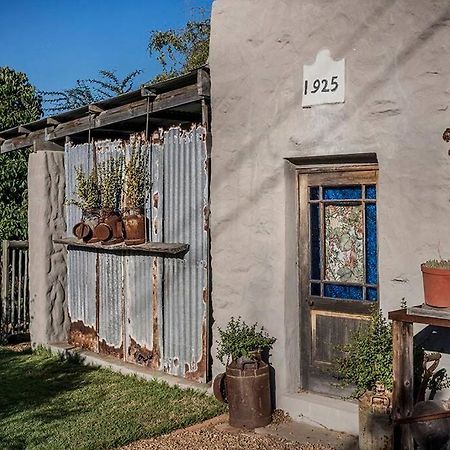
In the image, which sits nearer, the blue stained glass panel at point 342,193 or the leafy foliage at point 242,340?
the blue stained glass panel at point 342,193

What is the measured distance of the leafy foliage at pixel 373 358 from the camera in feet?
15.6

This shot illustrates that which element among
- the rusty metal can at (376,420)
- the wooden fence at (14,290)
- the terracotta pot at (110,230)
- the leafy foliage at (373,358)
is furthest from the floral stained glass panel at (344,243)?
the wooden fence at (14,290)

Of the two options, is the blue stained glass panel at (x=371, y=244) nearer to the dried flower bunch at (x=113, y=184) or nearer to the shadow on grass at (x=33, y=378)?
the shadow on grass at (x=33, y=378)

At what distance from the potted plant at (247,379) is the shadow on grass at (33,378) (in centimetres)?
169

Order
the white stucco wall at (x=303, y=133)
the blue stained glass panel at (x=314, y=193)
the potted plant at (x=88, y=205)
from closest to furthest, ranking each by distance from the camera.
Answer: the white stucco wall at (x=303, y=133) < the blue stained glass panel at (x=314, y=193) < the potted plant at (x=88, y=205)

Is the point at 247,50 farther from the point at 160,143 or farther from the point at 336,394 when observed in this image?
the point at 336,394

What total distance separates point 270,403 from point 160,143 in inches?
119

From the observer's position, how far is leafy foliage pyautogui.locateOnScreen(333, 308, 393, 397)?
4.74 m

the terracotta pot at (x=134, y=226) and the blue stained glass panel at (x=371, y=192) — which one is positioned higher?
the blue stained glass panel at (x=371, y=192)

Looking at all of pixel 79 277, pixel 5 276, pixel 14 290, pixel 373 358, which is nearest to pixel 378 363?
pixel 373 358

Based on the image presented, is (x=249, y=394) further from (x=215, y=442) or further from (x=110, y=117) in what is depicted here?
(x=110, y=117)

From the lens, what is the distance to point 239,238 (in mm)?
6207

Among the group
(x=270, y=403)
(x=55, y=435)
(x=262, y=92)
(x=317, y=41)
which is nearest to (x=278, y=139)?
(x=262, y=92)

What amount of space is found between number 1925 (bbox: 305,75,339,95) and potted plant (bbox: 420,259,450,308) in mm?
1771
